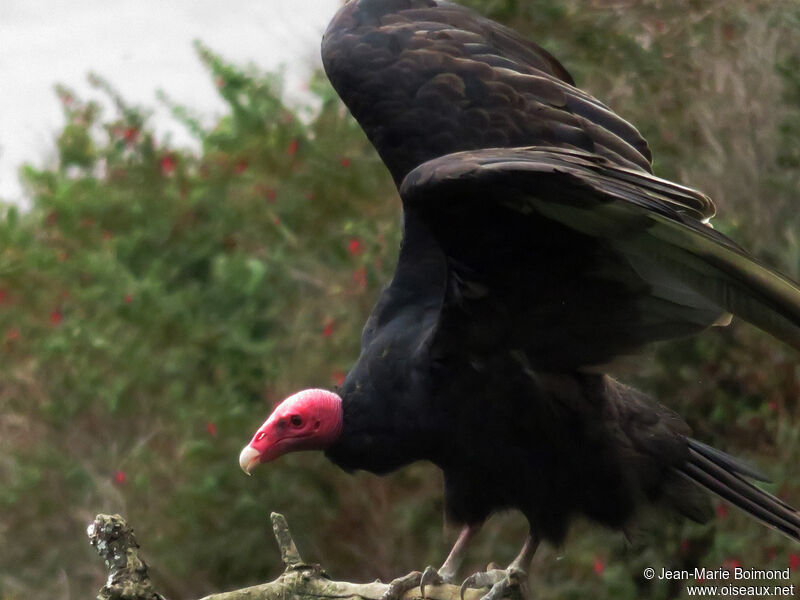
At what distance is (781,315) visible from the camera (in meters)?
2.80

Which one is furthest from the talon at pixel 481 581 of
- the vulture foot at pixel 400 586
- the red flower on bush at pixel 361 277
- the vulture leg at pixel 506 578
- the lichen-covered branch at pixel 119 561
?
the red flower on bush at pixel 361 277

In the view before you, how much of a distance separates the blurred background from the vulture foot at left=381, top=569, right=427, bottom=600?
1.47 m

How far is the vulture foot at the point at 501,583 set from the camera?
3439 millimetres

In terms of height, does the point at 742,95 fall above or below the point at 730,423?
above

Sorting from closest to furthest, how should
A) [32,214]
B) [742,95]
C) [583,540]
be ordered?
[583,540], [742,95], [32,214]

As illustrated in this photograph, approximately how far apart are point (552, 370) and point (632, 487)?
0.41m

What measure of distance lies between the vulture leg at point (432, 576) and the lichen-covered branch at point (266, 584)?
0.06 feet

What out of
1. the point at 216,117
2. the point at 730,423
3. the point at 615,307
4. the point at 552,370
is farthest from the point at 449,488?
the point at 216,117

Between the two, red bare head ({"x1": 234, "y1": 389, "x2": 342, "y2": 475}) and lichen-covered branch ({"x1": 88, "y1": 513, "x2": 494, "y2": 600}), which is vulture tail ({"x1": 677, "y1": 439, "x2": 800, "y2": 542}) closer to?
lichen-covered branch ({"x1": 88, "y1": 513, "x2": 494, "y2": 600})

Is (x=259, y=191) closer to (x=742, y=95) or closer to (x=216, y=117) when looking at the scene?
(x=216, y=117)

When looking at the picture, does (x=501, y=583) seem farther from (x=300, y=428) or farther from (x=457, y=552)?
(x=300, y=428)

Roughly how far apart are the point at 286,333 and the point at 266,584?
304 cm

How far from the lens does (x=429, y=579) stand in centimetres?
360

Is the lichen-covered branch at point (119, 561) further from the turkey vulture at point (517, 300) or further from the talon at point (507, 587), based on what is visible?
the talon at point (507, 587)
